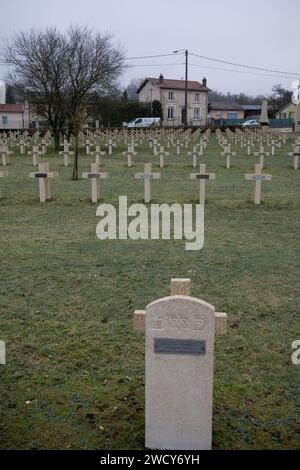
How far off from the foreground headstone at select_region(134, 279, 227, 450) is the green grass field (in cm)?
19

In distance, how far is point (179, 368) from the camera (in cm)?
292

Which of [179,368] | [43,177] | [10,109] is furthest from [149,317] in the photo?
[10,109]

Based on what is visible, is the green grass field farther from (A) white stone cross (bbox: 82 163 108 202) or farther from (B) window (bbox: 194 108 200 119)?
(B) window (bbox: 194 108 200 119)

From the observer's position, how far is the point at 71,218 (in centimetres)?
972

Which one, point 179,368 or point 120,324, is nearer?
point 179,368

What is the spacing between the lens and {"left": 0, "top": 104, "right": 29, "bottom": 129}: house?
66750mm

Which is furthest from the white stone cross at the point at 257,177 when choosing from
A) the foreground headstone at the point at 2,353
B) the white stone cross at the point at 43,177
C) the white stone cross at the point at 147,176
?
the foreground headstone at the point at 2,353

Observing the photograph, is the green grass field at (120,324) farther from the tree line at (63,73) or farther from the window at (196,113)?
the window at (196,113)

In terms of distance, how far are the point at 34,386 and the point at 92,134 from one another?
33947 millimetres

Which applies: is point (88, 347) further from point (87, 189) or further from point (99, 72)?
point (99, 72)

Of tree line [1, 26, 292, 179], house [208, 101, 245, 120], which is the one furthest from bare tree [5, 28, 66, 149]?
house [208, 101, 245, 120]

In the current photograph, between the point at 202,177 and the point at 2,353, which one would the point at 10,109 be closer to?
the point at 202,177

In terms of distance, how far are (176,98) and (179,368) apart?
226ft

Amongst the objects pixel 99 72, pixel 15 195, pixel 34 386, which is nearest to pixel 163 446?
pixel 34 386
